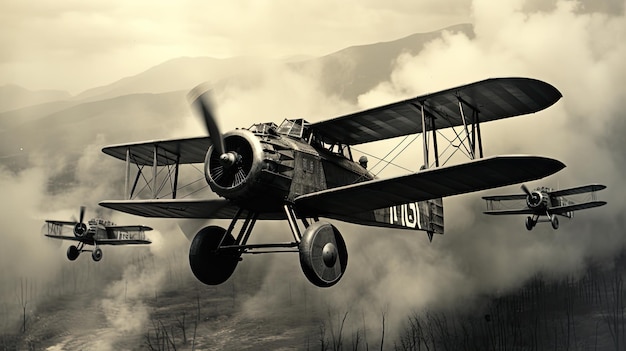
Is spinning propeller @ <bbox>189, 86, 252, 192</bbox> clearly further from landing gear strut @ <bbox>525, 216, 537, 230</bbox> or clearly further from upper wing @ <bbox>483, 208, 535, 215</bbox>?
landing gear strut @ <bbox>525, 216, 537, 230</bbox>

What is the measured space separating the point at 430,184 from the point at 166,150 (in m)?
6.61

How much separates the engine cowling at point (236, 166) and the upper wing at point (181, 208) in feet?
3.38

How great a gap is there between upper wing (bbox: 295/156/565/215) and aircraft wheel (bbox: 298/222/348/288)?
63 centimetres

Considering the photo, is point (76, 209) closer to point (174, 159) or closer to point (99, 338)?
point (99, 338)

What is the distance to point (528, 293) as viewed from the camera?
2192cm

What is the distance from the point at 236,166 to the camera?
10375mm

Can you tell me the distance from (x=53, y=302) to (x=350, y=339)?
1064 cm

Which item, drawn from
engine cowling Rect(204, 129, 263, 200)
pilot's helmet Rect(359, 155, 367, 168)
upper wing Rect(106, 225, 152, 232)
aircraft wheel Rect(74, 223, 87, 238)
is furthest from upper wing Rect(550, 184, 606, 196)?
aircraft wheel Rect(74, 223, 87, 238)

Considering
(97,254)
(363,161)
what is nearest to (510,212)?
(363,161)

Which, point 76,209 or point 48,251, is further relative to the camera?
point 76,209

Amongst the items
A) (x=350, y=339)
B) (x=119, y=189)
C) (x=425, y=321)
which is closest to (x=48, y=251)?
(x=119, y=189)

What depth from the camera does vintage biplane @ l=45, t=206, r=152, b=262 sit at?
2484 cm

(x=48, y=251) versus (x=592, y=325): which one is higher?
(x=48, y=251)

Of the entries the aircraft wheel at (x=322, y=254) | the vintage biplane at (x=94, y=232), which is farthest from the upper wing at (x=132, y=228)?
the aircraft wheel at (x=322, y=254)
